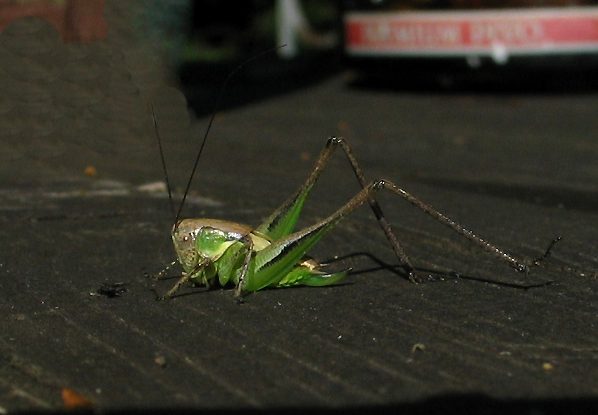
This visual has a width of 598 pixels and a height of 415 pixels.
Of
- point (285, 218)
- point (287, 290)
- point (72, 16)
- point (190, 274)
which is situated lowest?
point (287, 290)

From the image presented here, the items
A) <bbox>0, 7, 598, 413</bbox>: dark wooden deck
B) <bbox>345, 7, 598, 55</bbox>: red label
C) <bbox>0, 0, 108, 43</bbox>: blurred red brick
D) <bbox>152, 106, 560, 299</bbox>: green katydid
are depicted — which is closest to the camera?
<bbox>0, 7, 598, 413</bbox>: dark wooden deck

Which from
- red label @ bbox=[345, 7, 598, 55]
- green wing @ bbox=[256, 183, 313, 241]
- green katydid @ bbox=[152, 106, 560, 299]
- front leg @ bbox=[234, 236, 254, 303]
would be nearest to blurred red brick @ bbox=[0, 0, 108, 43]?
red label @ bbox=[345, 7, 598, 55]

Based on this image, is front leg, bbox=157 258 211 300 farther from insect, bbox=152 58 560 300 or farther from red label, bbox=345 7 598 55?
red label, bbox=345 7 598 55

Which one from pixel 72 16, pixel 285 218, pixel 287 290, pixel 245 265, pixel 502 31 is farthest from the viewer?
pixel 502 31

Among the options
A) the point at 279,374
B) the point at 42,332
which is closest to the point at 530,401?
the point at 279,374

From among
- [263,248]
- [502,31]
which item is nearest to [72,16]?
[502,31]

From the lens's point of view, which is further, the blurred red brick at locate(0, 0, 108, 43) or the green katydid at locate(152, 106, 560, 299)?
the blurred red brick at locate(0, 0, 108, 43)

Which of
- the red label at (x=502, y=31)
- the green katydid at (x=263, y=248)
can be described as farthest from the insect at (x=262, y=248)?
the red label at (x=502, y=31)

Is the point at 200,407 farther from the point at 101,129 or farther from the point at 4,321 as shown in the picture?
the point at 101,129

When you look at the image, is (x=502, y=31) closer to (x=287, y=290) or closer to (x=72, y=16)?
(x=72, y=16)

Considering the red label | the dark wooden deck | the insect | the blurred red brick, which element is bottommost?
the dark wooden deck
